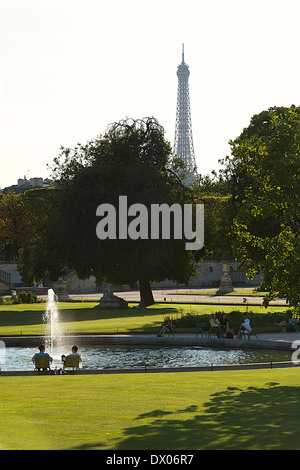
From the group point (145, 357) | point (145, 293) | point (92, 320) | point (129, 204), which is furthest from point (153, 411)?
point (145, 293)

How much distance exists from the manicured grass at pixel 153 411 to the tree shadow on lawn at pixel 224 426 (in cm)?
1

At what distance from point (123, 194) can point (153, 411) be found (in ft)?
117

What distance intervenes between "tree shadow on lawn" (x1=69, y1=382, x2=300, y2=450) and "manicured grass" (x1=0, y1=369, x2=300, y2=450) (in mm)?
14

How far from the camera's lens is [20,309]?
51281 mm

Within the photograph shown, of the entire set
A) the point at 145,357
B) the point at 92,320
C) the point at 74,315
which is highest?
the point at 74,315

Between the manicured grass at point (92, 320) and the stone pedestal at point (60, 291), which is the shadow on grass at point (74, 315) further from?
the stone pedestal at point (60, 291)

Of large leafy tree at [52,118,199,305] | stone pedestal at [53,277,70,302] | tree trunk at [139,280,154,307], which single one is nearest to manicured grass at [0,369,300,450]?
large leafy tree at [52,118,199,305]

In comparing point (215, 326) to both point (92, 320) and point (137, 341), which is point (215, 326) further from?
point (92, 320)

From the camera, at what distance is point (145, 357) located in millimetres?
25656

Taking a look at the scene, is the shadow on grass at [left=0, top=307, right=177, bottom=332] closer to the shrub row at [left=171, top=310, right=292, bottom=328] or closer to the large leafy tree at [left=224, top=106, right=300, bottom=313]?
the shrub row at [left=171, top=310, right=292, bottom=328]

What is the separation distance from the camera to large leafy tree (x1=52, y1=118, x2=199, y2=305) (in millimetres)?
47969

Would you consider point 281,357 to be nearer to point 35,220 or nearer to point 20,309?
point 20,309

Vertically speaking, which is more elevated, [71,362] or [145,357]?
[71,362]

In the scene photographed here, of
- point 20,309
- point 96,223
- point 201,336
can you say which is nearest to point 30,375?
point 201,336
